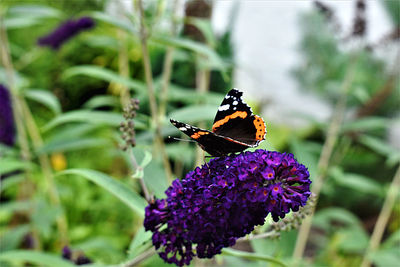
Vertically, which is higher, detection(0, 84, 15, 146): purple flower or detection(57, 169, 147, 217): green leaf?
detection(57, 169, 147, 217): green leaf

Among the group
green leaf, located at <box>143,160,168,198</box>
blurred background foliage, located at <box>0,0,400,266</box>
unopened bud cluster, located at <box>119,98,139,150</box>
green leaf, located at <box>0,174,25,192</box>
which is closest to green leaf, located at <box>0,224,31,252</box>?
blurred background foliage, located at <box>0,0,400,266</box>

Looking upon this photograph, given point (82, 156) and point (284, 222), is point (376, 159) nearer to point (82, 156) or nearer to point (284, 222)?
point (82, 156)

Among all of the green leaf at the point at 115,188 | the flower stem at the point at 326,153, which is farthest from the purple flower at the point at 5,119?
the flower stem at the point at 326,153

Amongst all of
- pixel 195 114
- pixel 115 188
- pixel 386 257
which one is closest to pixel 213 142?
pixel 115 188

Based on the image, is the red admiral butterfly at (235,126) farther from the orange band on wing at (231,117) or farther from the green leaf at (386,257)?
the green leaf at (386,257)

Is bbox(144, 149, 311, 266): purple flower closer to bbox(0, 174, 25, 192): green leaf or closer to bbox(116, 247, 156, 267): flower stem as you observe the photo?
bbox(116, 247, 156, 267): flower stem

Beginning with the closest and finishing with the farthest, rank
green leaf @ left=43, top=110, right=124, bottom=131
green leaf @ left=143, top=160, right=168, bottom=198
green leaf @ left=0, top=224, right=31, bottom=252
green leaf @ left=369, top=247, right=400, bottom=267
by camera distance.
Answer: green leaf @ left=143, top=160, right=168, bottom=198
green leaf @ left=43, top=110, right=124, bottom=131
green leaf @ left=0, top=224, right=31, bottom=252
green leaf @ left=369, top=247, right=400, bottom=267
